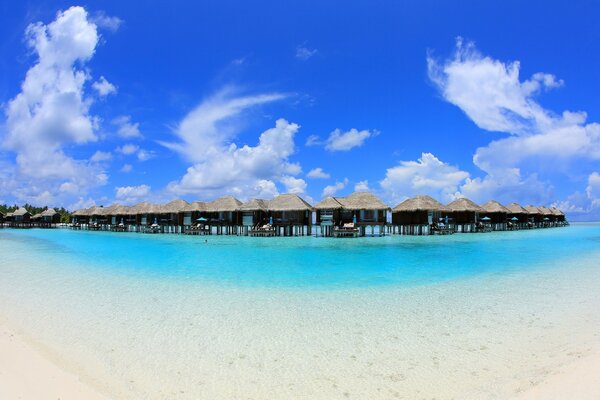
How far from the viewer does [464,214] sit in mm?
34062

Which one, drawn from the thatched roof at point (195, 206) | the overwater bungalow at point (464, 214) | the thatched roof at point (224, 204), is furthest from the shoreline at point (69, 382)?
the overwater bungalow at point (464, 214)

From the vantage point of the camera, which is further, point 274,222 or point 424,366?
point 274,222

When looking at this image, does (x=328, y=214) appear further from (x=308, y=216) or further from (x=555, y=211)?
(x=555, y=211)

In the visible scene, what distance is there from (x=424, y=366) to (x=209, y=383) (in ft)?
7.44

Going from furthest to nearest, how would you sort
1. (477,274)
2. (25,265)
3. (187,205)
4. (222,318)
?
(187,205) < (25,265) < (477,274) < (222,318)

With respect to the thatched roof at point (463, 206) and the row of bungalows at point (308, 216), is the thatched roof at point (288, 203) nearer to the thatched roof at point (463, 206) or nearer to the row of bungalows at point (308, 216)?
the row of bungalows at point (308, 216)

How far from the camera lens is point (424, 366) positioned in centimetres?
385

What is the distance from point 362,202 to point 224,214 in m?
12.1

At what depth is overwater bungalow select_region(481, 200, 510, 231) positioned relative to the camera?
36.6m

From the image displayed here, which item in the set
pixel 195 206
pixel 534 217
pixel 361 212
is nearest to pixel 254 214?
pixel 195 206

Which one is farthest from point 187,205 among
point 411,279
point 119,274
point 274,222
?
point 411,279

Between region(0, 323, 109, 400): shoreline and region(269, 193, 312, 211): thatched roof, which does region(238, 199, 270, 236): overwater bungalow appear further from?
region(0, 323, 109, 400): shoreline

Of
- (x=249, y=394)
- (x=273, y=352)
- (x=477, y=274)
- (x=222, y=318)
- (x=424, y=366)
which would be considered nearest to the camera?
(x=249, y=394)

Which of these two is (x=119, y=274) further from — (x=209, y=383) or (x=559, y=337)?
(x=559, y=337)
